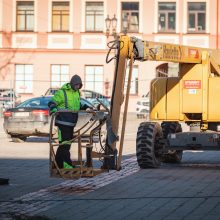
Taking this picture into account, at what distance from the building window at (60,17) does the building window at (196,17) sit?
26.6 feet

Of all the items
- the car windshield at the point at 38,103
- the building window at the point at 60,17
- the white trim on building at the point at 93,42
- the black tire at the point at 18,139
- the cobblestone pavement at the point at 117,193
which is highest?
the building window at the point at 60,17

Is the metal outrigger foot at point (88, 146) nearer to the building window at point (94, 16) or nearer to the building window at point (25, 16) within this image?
the building window at point (94, 16)

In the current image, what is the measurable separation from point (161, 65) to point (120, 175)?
1482 inches

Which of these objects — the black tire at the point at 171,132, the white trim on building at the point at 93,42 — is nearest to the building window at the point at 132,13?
the white trim on building at the point at 93,42

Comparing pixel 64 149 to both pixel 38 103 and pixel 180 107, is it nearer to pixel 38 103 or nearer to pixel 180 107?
pixel 180 107

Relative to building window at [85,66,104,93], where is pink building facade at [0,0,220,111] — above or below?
above

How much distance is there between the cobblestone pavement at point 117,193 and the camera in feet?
31.0

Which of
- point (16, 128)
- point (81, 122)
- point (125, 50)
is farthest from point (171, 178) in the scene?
point (16, 128)

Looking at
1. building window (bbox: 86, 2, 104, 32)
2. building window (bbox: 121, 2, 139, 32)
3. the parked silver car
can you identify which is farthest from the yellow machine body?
building window (bbox: 86, 2, 104, 32)

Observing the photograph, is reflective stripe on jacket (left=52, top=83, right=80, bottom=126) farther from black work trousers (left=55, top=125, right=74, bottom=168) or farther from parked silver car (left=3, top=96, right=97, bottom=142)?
parked silver car (left=3, top=96, right=97, bottom=142)

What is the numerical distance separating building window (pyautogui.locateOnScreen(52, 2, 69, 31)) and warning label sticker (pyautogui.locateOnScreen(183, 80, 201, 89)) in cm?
3627

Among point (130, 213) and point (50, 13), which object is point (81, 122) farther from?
point (50, 13)

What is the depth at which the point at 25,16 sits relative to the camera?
2039 inches

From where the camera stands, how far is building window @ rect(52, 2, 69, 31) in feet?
169
